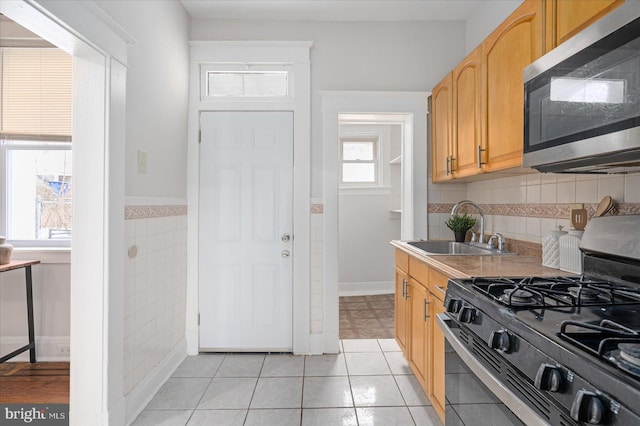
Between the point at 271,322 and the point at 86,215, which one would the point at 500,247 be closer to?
the point at 271,322

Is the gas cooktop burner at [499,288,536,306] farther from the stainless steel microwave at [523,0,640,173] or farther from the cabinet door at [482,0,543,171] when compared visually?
the cabinet door at [482,0,543,171]

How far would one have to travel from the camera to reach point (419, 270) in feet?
7.20

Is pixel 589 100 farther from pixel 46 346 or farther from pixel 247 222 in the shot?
pixel 46 346

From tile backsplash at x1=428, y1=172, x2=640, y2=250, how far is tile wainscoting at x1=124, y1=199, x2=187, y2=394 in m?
2.05

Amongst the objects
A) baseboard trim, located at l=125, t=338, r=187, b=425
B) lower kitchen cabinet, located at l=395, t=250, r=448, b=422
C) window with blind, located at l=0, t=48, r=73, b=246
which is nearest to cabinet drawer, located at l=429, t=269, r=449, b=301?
lower kitchen cabinet, located at l=395, t=250, r=448, b=422

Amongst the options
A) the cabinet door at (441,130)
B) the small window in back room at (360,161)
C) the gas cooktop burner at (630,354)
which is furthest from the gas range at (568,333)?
the small window in back room at (360,161)

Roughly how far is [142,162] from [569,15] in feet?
7.31

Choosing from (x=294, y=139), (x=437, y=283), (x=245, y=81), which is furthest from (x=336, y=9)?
(x=437, y=283)

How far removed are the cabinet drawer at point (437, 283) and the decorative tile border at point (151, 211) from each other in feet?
5.55

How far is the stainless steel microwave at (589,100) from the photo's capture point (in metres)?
0.96

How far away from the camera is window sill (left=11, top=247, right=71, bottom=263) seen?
2705 millimetres

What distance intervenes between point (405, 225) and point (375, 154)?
6.40 feet

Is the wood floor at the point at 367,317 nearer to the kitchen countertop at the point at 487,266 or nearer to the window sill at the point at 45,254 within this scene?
the kitchen countertop at the point at 487,266

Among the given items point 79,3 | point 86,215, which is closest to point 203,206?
point 86,215
